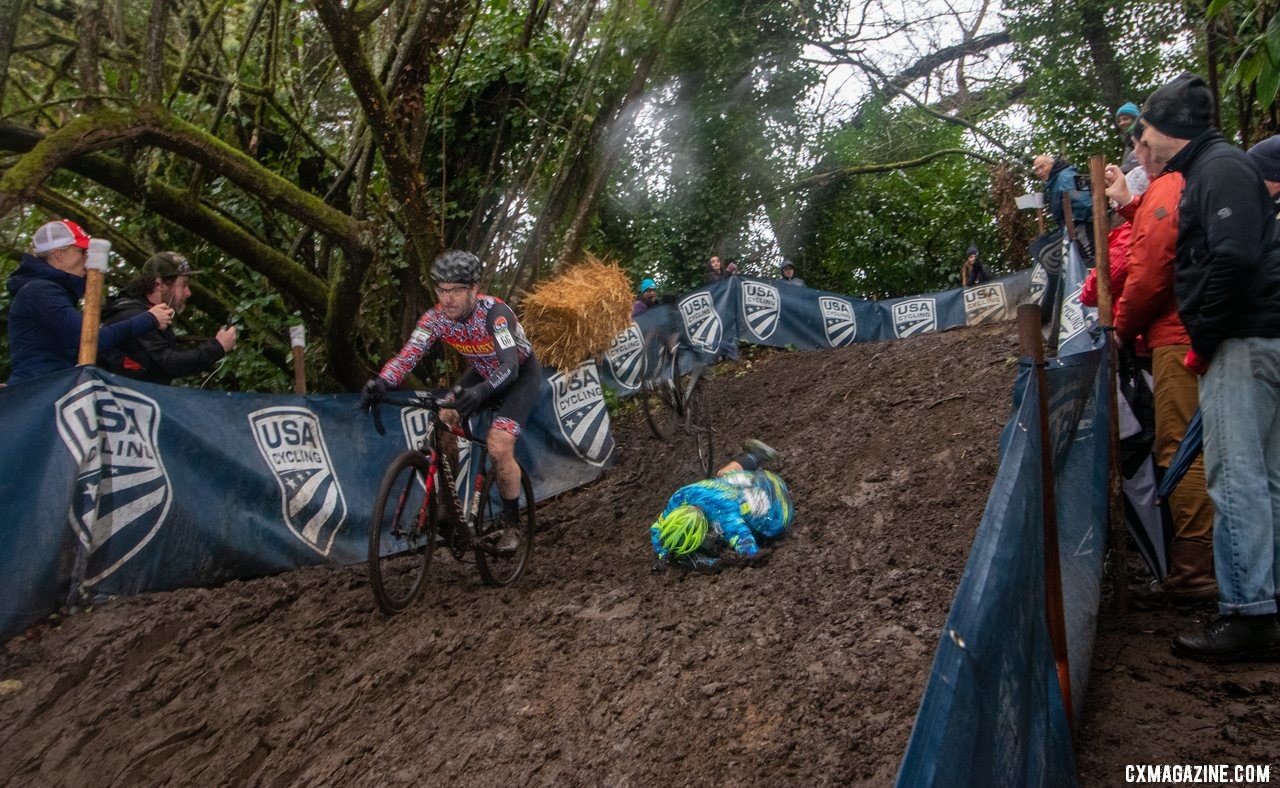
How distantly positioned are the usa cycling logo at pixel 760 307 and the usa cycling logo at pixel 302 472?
31.8ft

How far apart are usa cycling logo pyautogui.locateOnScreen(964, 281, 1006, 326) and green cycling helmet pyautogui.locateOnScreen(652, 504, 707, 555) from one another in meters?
13.5

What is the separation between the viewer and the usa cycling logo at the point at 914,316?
17812mm

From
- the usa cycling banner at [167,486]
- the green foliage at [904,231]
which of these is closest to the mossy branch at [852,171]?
the green foliage at [904,231]

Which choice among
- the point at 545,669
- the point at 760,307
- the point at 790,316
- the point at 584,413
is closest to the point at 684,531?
the point at 545,669

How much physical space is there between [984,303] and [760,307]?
197 inches

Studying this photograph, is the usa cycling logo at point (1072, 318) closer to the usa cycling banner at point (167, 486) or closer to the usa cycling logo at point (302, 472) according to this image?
the usa cycling banner at point (167, 486)

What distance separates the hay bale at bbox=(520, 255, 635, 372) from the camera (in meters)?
9.52

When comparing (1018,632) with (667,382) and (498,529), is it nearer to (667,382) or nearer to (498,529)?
(498,529)

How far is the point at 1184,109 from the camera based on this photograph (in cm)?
373

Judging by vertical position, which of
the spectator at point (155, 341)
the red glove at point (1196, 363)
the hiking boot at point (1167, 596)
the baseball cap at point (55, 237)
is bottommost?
the hiking boot at point (1167, 596)

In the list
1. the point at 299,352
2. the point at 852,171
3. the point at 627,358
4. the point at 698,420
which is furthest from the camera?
the point at 852,171

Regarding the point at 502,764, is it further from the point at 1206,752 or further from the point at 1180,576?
the point at 1180,576

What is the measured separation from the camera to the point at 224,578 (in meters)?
6.14

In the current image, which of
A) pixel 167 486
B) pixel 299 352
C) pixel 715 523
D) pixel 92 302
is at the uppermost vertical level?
pixel 92 302
